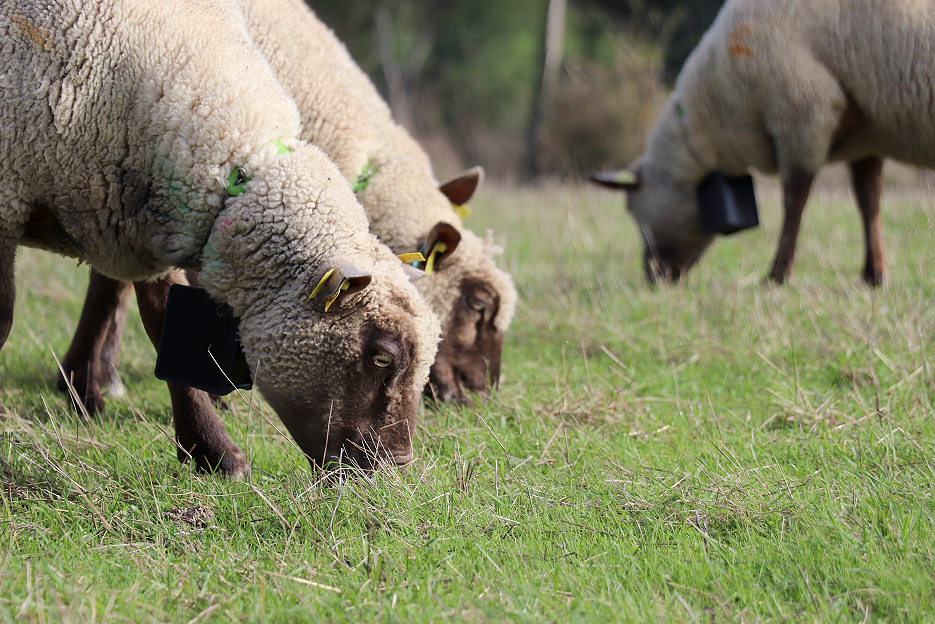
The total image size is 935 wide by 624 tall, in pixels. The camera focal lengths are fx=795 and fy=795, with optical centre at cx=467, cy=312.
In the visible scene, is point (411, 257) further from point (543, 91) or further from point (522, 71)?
point (522, 71)

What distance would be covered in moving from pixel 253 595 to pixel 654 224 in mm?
5114

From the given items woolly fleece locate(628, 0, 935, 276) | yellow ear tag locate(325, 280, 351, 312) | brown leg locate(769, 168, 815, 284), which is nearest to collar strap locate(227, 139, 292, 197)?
yellow ear tag locate(325, 280, 351, 312)

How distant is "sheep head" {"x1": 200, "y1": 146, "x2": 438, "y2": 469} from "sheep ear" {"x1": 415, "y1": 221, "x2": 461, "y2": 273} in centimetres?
88

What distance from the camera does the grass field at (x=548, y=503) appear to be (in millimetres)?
2039

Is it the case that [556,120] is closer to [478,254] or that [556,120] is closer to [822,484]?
[478,254]

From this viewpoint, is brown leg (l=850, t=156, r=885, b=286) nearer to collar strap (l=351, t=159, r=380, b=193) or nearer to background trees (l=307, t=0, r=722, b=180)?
collar strap (l=351, t=159, r=380, b=193)

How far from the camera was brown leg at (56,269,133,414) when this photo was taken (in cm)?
374

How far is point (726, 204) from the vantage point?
5.90m

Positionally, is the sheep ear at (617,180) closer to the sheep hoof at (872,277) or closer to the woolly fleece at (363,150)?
the sheep hoof at (872,277)

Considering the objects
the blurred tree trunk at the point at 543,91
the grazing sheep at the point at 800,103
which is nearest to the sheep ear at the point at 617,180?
the grazing sheep at the point at 800,103

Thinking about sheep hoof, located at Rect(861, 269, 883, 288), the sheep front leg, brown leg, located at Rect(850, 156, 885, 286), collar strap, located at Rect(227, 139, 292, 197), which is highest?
collar strap, located at Rect(227, 139, 292, 197)

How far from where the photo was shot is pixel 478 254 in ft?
13.3

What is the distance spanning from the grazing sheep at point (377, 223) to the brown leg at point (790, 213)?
101 inches

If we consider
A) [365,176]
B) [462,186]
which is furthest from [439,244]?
[462,186]
